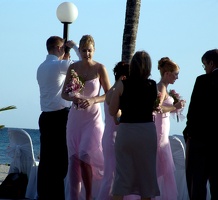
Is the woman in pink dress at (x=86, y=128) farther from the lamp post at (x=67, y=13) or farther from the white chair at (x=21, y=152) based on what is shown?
the lamp post at (x=67, y=13)

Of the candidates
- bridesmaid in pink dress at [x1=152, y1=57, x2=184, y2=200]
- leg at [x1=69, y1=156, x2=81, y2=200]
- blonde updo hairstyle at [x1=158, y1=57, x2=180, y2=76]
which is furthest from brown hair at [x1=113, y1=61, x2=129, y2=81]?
leg at [x1=69, y1=156, x2=81, y2=200]

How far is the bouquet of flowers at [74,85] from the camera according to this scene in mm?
11047

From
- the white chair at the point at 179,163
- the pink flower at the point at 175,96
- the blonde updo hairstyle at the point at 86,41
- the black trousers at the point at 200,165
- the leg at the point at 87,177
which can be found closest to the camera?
the black trousers at the point at 200,165

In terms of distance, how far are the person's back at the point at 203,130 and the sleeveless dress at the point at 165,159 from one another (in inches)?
64.7

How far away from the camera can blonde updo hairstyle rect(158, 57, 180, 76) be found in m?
11.2

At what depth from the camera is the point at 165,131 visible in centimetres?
1159

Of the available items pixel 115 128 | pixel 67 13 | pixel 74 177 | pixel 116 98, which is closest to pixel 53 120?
pixel 74 177

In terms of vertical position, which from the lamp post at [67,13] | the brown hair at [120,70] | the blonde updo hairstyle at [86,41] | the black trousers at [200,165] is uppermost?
the lamp post at [67,13]

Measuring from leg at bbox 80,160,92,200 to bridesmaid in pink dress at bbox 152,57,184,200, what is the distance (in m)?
0.92

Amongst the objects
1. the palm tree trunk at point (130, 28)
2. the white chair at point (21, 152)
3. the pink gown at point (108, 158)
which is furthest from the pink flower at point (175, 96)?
the palm tree trunk at point (130, 28)

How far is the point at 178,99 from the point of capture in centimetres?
1162

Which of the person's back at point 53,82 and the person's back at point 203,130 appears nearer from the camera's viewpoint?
the person's back at point 203,130

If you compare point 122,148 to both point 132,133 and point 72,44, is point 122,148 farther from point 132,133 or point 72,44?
point 72,44

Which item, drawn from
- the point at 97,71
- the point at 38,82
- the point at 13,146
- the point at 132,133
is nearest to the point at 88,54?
the point at 97,71
